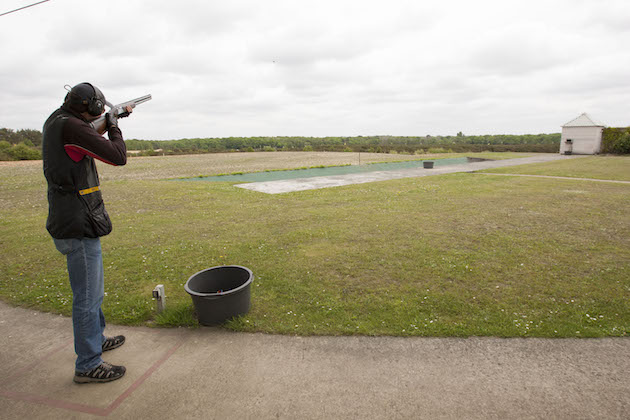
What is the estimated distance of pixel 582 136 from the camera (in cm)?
3838

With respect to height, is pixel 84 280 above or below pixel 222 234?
above

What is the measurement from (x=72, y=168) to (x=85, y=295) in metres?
1.11

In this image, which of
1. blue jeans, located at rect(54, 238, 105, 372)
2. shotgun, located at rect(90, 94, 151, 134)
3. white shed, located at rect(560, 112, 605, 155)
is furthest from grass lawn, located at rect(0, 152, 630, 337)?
white shed, located at rect(560, 112, 605, 155)

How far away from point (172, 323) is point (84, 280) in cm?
124

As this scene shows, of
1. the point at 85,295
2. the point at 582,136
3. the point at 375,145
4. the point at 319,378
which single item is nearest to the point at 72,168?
the point at 85,295

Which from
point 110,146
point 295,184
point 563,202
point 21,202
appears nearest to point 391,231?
point 110,146

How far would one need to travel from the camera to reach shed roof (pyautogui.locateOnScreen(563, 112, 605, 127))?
37562mm

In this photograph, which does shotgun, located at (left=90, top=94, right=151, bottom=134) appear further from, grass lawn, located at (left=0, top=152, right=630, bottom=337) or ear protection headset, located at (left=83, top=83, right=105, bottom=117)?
grass lawn, located at (left=0, top=152, right=630, bottom=337)

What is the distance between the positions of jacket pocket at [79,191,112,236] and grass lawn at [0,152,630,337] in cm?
147

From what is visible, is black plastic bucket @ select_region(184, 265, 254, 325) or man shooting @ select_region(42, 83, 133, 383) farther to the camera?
black plastic bucket @ select_region(184, 265, 254, 325)

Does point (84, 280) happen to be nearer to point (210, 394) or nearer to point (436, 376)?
point (210, 394)

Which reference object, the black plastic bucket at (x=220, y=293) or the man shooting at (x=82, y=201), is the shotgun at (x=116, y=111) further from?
the black plastic bucket at (x=220, y=293)

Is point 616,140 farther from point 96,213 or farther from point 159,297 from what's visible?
point 96,213

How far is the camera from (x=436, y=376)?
288 cm
